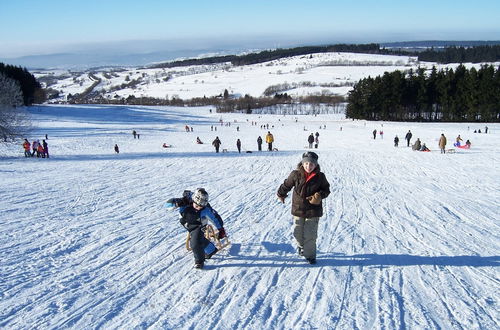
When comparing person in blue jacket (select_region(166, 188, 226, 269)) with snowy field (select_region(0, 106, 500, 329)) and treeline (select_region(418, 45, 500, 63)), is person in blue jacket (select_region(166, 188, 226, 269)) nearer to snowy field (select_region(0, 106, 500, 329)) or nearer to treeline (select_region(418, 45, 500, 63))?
snowy field (select_region(0, 106, 500, 329))

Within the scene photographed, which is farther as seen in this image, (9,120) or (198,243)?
(9,120)

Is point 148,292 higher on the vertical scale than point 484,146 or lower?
higher

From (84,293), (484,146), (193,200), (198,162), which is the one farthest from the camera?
(484,146)

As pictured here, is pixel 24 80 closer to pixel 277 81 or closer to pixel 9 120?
pixel 9 120

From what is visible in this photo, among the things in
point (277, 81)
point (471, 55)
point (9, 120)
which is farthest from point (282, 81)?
point (9, 120)

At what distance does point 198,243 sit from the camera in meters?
5.26

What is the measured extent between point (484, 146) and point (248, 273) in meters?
27.5

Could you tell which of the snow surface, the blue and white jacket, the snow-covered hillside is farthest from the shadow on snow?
the snow-covered hillside

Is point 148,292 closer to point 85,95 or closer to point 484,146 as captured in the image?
point 484,146

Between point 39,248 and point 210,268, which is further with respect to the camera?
point 39,248

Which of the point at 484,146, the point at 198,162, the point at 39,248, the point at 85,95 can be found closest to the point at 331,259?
the point at 39,248

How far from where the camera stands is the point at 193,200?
5145mm

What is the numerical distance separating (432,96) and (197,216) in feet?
217

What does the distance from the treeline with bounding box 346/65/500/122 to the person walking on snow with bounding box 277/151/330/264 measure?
202 feet
